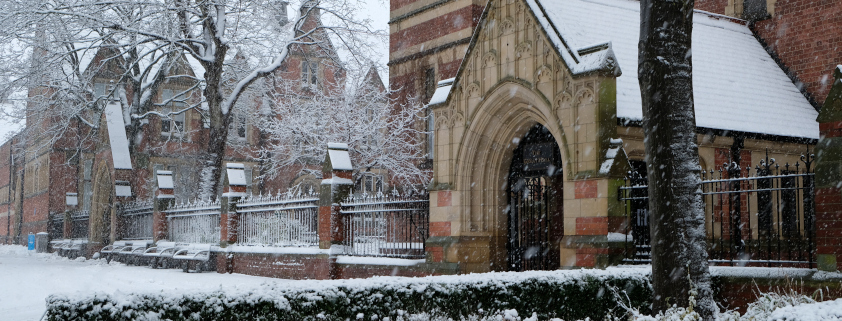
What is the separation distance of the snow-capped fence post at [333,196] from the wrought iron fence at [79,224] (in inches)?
640

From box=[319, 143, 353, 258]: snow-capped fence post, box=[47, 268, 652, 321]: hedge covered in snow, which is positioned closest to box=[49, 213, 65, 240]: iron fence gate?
box=[319, 143, 353, 258]: snow-capped fence post

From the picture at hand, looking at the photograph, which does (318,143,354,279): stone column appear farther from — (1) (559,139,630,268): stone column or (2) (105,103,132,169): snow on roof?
(2) (105,103,132,169): snow on roof

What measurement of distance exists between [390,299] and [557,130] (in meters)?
4.28

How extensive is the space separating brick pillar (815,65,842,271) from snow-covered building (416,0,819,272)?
2.76 meters

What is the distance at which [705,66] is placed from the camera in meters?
14.5

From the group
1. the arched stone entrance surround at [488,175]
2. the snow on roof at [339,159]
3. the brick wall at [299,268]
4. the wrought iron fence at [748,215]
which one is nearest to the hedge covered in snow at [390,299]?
the wrought iron fence at [748,215]

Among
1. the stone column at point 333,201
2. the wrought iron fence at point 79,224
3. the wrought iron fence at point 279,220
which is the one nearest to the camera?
the stone column at point 333,201

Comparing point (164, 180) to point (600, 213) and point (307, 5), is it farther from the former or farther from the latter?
point (600, 213)

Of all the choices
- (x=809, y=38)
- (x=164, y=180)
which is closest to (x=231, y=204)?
(x=164, y=180)

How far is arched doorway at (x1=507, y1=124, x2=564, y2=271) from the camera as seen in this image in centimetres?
1288

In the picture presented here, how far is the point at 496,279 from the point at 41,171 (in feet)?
119

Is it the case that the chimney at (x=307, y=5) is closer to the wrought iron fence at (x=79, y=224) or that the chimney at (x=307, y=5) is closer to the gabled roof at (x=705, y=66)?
the wrought iron fence at (x=79, y=224)

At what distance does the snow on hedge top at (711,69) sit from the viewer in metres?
12.0

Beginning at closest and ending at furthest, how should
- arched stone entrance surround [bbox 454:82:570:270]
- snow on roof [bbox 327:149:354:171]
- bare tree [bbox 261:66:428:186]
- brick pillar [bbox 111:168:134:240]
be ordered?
arched stone entrance surround [bbox 454:82:570:270]
snow on roof [bbox 327:149:354:171]
brick pillar [bbox 111:168:134:240]
bare tree [bbox 261:66:428:186]
